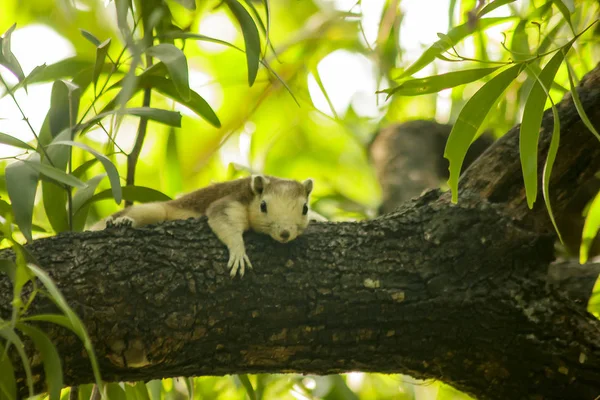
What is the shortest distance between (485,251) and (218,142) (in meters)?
2.26

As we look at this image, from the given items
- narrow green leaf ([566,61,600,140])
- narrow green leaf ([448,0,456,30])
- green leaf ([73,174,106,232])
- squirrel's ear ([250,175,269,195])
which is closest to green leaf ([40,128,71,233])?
green leaf ([73,174,106,232])

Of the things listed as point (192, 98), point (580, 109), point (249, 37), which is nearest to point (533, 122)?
point (580, 109)

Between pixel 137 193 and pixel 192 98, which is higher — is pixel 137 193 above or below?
below

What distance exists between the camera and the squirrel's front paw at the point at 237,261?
2103 mm

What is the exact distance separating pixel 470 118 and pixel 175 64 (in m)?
0.81

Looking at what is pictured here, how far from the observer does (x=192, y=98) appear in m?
2.27

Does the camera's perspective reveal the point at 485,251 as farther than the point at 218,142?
No

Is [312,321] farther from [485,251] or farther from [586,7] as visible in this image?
[586,7]

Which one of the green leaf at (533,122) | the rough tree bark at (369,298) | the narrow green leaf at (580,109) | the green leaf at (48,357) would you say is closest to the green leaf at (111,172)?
the rough tree bark at (369,298)

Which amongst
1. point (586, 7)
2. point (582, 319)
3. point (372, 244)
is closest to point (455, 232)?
point (372, 244)

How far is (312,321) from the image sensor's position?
6.86 feet

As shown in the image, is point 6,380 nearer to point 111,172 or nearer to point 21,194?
point 21,194

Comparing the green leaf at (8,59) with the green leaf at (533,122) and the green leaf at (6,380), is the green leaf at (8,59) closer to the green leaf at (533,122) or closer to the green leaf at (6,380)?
the green leaf at (6,380)

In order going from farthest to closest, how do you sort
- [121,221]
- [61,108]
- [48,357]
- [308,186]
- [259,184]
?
[308,186] < [259,184] < [121,221] < [61,108] < [48,357]
